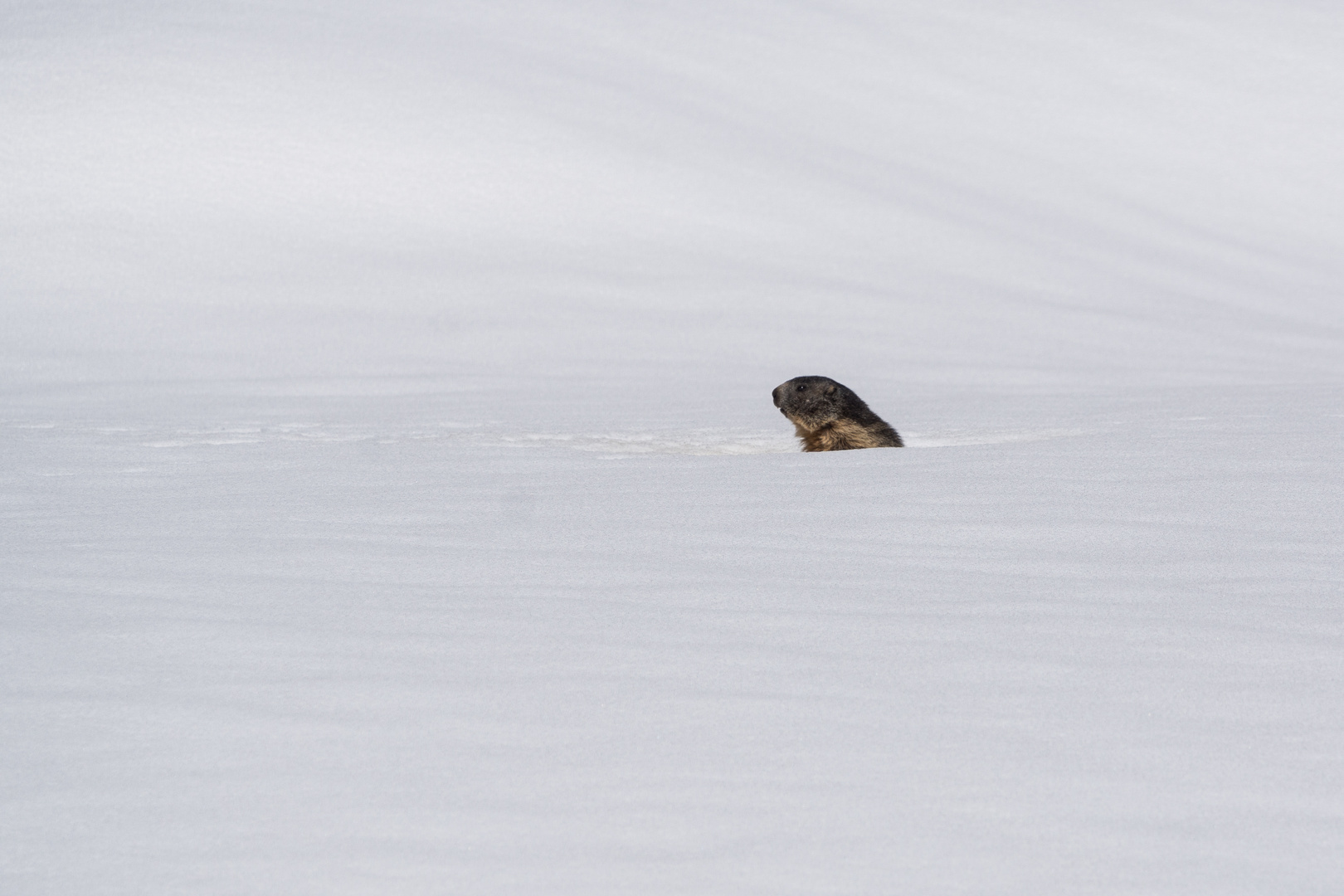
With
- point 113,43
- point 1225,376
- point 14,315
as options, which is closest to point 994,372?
point 1225,376

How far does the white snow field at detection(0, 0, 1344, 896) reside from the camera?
2268 mm

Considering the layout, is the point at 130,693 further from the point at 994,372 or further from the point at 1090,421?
the point at 994,372

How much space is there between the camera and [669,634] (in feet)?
10.6

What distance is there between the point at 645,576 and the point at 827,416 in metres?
3.88

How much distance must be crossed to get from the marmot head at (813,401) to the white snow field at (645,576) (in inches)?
8.5

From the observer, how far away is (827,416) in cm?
751

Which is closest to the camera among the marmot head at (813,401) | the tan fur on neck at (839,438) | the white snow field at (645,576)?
the white snow field at (645,576)

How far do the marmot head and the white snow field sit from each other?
0.21 metres

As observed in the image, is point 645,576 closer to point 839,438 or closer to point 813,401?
point 839,438

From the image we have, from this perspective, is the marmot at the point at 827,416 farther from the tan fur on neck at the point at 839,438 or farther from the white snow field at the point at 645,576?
the white snow field at the point at 645,576

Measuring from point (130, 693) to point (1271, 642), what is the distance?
6.90ft

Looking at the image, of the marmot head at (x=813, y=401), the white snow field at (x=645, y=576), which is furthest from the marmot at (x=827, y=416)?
the white snow field at (x=645, y=576)

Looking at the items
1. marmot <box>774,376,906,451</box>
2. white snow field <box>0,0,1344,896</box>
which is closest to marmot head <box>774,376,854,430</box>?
marmot <box>774,376,906,451</box>

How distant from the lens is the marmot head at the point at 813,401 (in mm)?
7523
